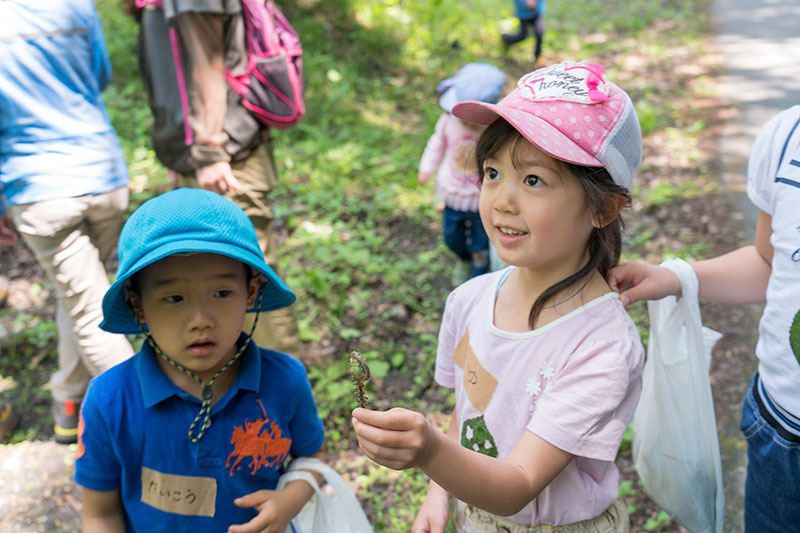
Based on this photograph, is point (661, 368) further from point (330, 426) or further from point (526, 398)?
point (330, 426)

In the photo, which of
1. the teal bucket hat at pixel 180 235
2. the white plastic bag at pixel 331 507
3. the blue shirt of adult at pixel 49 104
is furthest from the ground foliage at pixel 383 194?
the teal bucket hat at pixel 180 235

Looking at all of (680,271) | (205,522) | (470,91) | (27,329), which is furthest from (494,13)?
(205,522)

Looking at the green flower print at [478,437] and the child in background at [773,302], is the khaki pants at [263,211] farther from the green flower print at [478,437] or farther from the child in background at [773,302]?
the child in background at [773,302]

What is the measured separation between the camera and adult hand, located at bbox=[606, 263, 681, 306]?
161 centimetres

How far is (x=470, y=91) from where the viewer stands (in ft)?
11.5

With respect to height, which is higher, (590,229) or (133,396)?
(590,229)

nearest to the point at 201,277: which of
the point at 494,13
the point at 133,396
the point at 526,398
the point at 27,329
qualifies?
the point at 133,396

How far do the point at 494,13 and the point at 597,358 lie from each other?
30.2 ft

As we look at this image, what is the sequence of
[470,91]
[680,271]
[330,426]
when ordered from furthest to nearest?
[470,91]
[330,426]
[680,271]

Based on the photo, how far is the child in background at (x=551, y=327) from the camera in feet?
4.25

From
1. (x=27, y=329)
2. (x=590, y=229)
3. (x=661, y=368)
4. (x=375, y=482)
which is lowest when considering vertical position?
(x=375, y=482)

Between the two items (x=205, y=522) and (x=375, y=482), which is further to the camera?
(x=375, y=482)

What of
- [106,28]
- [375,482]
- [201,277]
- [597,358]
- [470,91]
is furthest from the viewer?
[106,28]

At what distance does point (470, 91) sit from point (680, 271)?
2013 mm
